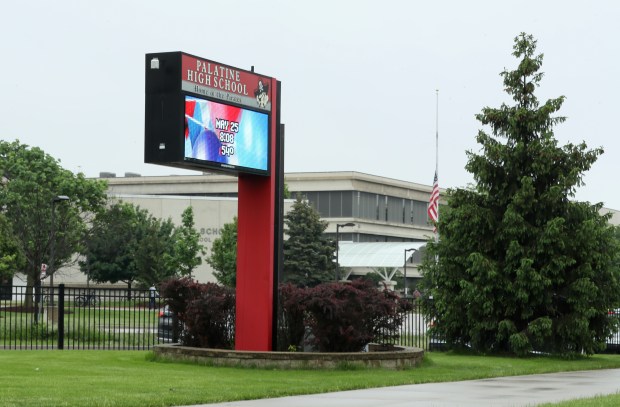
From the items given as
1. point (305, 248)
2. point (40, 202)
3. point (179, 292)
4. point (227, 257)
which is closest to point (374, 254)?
point (305, 248)

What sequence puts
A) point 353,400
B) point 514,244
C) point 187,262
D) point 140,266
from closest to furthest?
point 353,400
point 514,244
point 187,262
point 140,266

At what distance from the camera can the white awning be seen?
3826 inches

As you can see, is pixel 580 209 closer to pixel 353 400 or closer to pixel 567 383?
pixel 567 383

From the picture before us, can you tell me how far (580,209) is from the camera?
28.6m

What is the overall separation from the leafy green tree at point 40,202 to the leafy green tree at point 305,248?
54.2 feet

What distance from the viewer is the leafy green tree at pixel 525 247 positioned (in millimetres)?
27938

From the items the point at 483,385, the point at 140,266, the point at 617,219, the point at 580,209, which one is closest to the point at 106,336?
the point at 580,209

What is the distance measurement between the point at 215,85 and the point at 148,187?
105 meters

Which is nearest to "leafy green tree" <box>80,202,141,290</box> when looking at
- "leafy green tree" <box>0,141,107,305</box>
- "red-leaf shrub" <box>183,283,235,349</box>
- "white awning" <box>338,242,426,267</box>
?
"leafy green tree" <box>0,141,107,305</box>

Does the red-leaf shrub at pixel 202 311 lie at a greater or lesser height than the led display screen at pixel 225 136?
lesser

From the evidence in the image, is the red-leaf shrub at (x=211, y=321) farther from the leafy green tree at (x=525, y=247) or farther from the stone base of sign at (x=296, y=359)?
the leafy green tree at (x=525, y=247)

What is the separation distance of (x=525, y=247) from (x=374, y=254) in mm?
71142

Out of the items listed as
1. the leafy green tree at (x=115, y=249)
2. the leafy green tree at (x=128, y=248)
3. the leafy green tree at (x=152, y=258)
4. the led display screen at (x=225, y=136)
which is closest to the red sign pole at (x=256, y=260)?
the led display screen at (x=225, y=136)

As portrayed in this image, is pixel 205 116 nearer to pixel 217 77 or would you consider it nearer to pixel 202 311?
pixel 217 77
